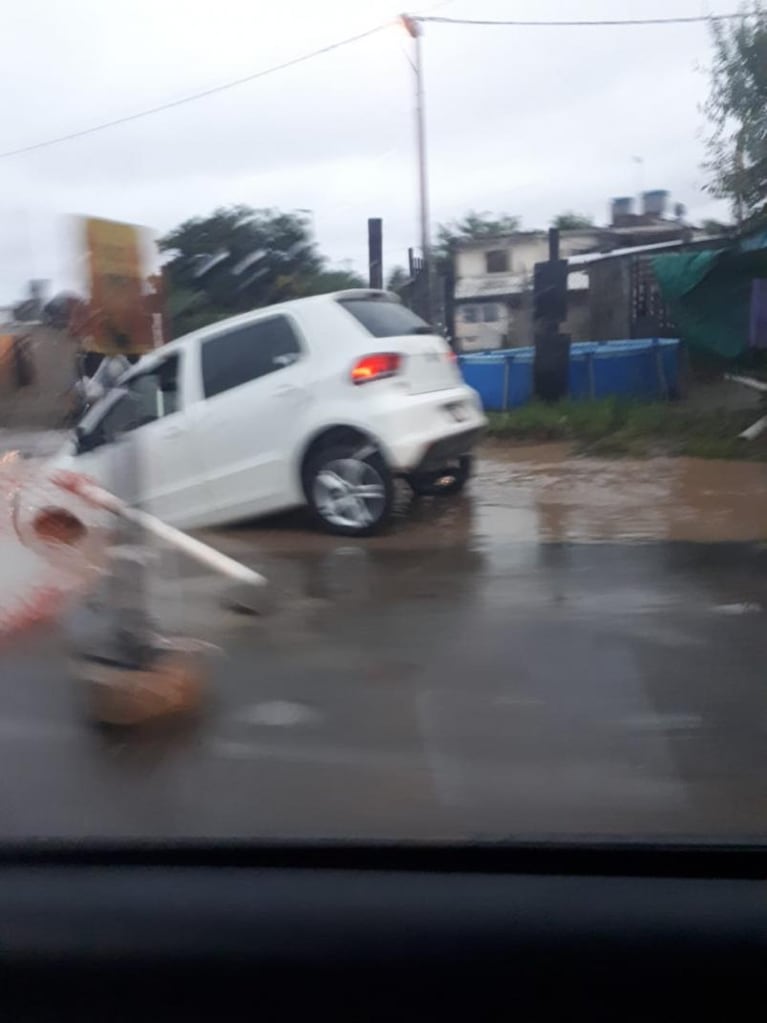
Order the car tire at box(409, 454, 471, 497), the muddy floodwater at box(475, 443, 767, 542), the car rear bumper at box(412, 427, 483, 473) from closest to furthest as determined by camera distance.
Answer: the car rear bumper at box(412, 427, 483, 473) → the muddy floodwater at box(475, 443, 767, 542) → the car tire at box(409, 454, 471, 497)

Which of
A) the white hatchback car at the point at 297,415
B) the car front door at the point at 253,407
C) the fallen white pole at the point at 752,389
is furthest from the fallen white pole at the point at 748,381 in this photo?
the car front door at the point at 253,407

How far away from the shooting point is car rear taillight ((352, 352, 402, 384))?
310 inches

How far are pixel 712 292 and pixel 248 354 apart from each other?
6.72 meters

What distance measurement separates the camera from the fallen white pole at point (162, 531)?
5.52m

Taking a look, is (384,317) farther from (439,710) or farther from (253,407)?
(439,710)

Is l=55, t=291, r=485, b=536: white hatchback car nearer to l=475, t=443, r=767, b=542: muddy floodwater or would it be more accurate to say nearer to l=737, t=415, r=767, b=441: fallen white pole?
l=475, t=443, r=767, b=542: muddy floodwater

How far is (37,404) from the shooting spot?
18.2 ft

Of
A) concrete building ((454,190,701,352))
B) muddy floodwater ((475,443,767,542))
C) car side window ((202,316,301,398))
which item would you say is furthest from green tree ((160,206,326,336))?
concrete building ((454,190,701,352))

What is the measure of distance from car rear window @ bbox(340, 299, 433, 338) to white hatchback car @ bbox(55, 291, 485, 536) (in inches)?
0.4

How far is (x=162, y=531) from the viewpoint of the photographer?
664 cm

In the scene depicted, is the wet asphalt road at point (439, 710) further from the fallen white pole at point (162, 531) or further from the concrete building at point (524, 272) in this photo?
the concrete building at point (524, 272)

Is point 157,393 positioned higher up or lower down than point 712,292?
lower down

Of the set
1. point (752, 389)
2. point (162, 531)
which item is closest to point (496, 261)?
point (752, 389)

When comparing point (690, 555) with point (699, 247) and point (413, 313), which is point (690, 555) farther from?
point (699, 247)
